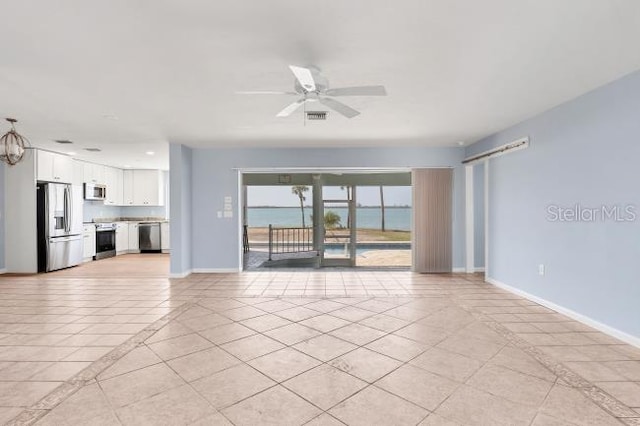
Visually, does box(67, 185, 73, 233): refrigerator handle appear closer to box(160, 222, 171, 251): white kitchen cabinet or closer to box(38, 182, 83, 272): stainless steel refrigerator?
box(38, 182, 83, 272): stainless steel refrigerator

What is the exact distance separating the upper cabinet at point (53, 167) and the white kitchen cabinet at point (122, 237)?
225 centimetres

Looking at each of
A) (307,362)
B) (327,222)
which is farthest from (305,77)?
(327,222)

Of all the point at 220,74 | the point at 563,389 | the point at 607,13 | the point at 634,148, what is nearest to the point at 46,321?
the point at 220,74

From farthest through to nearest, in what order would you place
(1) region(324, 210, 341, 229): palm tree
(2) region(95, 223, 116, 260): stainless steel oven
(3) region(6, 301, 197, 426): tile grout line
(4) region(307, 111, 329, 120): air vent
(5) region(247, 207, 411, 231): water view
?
(5) region(247, 207, 411, 231): water view, (1) region(324, 210, 341, 229): palm tree, (2) region(95, 223, 116, 260): stainless steel oven, (4) region(307, 111, 329, 120): air vent, (3) region(6, 301, 197, 426): tile grout line

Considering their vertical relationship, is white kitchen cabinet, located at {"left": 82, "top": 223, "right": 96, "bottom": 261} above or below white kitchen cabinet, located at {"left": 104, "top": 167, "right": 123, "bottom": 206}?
below

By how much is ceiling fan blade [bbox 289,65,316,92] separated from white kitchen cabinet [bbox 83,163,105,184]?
771cm

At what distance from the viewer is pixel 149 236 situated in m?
9.55

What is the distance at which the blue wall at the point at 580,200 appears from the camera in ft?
10.1

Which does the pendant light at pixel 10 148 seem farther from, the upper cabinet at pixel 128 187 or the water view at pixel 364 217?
the water view at pixel 364 217

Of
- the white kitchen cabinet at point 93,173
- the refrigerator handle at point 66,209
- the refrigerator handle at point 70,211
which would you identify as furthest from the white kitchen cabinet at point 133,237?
the refrigerator handle at point 66,209

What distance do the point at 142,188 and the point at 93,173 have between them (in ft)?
4.63

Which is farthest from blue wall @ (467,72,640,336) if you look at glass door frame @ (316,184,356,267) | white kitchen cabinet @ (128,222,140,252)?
white kitchen cabinet @ (128,222,140,252)

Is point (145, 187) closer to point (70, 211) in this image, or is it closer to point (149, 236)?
point (149, 236)

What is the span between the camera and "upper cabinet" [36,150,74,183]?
6529 millimetres
